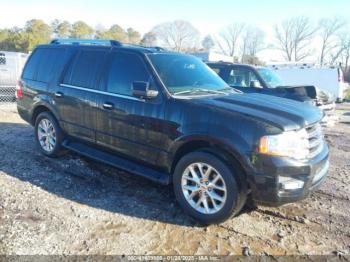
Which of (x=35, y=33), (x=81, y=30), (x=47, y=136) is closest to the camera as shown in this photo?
(x=47, y=136)

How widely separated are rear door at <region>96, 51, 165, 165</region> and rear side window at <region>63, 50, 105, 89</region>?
0.26 metres

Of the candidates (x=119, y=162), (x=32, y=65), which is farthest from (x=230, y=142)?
(x=32, y=65)

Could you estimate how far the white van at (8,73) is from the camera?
12.7 meters

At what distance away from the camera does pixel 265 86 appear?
28.7 ft

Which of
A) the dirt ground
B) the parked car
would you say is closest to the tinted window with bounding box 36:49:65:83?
the dirt ground

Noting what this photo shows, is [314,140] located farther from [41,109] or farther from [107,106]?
[41,109]

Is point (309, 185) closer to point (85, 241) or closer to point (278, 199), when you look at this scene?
point (278, 199)

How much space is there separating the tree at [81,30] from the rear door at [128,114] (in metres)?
43.7

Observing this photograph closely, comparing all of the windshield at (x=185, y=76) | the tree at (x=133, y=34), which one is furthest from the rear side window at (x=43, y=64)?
the tree at (x=133, y=34)

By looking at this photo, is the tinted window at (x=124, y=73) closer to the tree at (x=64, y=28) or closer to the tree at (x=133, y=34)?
the tree at (x=64, y=28)

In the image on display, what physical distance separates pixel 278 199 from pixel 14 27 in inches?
1802

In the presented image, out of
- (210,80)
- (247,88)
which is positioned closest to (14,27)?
(247,88)

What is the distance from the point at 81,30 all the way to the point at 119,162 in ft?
153

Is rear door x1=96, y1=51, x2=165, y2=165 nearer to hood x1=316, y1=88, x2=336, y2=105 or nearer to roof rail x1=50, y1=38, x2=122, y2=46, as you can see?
roof rail x1=50, y1=38, x2=122, y2=46
